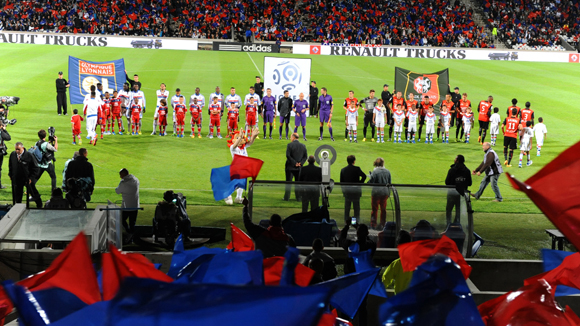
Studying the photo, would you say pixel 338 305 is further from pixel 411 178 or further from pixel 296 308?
pixel 411 178

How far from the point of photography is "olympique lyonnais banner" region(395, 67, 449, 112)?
898 inches

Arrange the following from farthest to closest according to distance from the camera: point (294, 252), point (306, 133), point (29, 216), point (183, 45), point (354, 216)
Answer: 1. point (183, 45)
2. point (306, 133)
3. point (354, 216)
4. point (29, 216)
5. point (294, 252)

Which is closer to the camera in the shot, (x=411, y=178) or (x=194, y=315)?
(x=194, y=315)

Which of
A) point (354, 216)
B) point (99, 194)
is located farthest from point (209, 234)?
point (99, 194)

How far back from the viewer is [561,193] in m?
3.20

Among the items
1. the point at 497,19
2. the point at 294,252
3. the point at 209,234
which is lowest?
the point at 209,234

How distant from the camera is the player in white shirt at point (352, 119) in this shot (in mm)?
21328

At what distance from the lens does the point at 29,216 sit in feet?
31.5

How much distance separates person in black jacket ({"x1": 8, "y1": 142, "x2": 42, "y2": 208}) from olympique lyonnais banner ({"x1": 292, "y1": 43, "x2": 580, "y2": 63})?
33.9 m

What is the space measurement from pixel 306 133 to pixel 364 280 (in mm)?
18426

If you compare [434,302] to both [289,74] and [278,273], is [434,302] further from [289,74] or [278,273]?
[289,74]

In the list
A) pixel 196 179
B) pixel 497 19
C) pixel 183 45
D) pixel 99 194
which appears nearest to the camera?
pixel 99 194

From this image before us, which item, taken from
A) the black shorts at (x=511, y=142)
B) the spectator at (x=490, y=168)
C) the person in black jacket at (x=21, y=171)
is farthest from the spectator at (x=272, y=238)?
the black shorts at (x=511, y=142)

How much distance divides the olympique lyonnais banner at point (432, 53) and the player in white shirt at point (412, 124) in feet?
79.3
